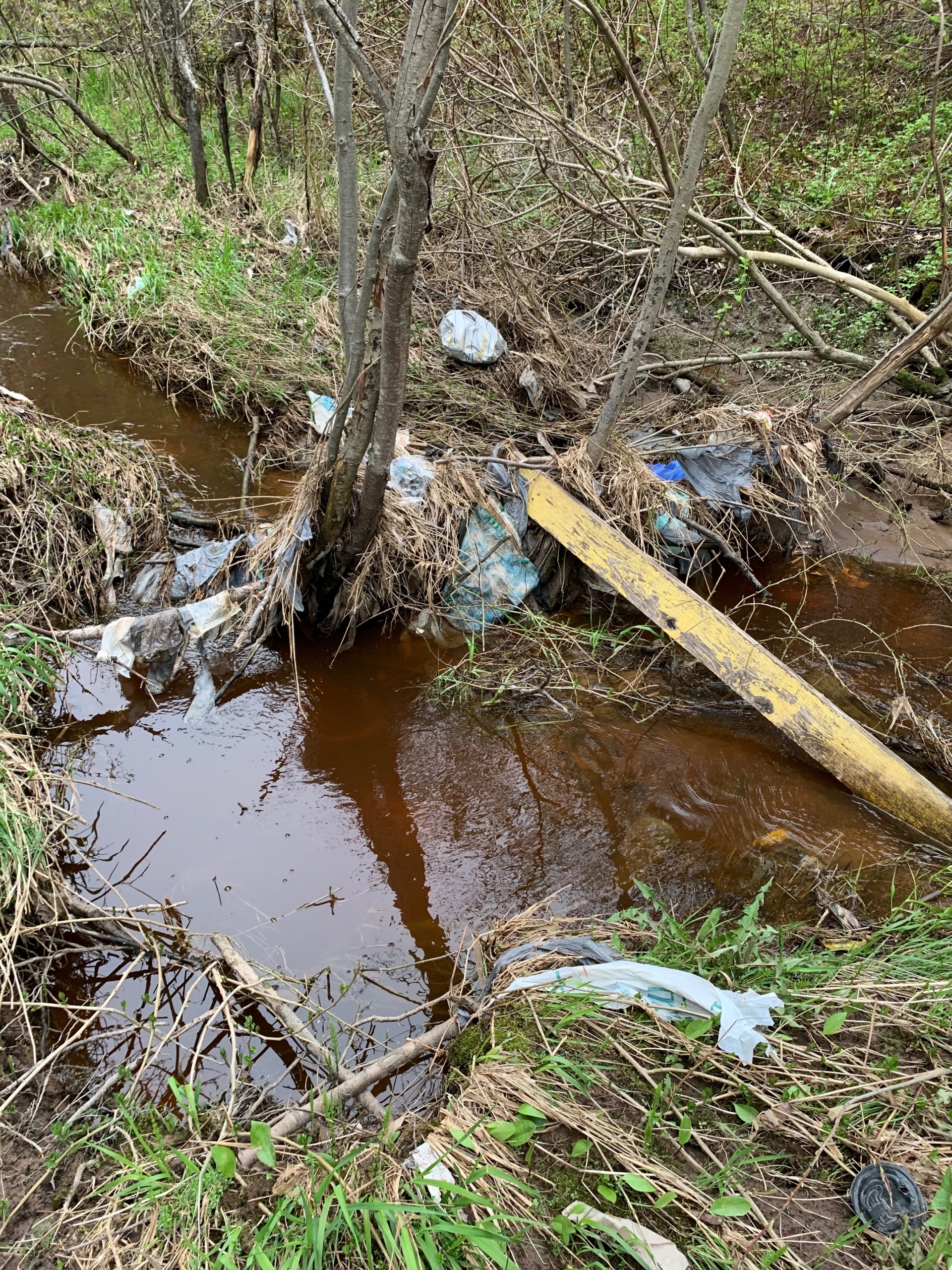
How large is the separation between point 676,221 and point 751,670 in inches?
81.4

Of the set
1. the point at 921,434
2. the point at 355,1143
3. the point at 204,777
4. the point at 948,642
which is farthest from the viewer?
the point at 921,434

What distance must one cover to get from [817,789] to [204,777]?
2558 millimetres

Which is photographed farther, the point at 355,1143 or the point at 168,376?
the point at 168,376

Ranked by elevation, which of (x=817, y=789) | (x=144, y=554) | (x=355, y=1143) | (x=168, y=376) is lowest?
(x=817, y=789)

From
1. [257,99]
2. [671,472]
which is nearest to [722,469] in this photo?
[671,472]

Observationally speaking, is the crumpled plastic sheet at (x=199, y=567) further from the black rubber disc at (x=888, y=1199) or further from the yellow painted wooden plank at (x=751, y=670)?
the black rubber disc at (x=888, y=1199)

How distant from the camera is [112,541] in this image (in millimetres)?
3693

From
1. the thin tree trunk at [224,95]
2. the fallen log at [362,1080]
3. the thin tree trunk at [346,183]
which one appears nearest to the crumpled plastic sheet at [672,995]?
the fallen log at [362,1080]

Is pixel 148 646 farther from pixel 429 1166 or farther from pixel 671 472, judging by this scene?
pixel 671 472

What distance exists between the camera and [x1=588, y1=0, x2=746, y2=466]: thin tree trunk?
3.02 m

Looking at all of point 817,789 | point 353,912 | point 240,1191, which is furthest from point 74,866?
point 817,789

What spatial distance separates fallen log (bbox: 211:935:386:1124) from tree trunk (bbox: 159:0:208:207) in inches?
273

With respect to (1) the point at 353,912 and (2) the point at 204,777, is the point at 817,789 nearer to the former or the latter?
(1) the point at 353,912

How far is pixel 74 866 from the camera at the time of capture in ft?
8.63
